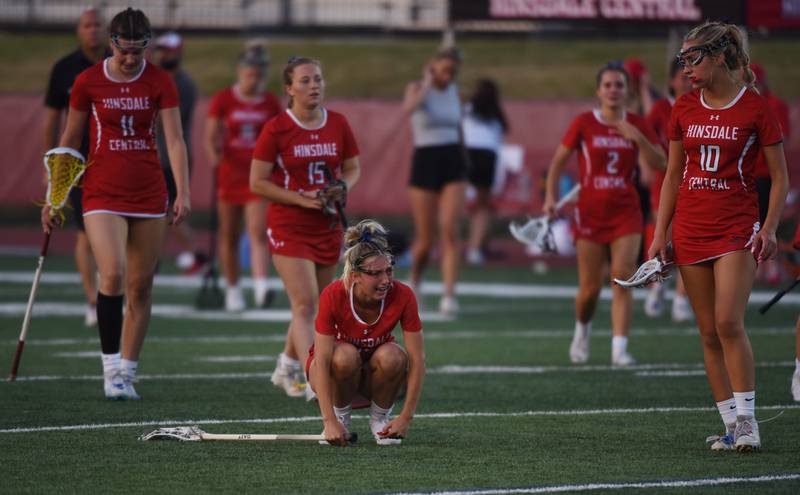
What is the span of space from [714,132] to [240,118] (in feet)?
25.1

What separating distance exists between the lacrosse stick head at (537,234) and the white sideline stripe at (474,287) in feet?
15.7

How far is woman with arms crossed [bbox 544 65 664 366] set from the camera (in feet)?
35.1

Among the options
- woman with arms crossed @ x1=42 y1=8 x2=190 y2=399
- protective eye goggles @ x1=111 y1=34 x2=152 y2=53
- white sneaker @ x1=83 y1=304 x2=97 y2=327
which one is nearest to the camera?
protective eye goggles @ x1=111 y1=34 x2=152 y2=53

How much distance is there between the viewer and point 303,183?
901cm

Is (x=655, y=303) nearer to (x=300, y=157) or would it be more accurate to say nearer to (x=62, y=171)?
(x=300, y=157)

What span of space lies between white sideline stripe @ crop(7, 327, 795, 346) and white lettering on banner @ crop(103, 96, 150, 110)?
3.43m

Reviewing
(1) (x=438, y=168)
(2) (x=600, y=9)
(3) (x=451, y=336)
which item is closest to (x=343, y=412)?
(3) (x=451, y=336)

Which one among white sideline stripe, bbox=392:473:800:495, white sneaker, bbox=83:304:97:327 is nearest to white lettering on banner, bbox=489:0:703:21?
white sneaker, bbox=83:304:97:327

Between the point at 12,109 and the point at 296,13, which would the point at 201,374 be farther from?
the point at 296,13

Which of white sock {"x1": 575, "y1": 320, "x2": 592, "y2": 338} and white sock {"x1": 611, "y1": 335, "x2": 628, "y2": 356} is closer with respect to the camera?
white sock {"x1": 611, "y1": 335, "x2": 628, "y2": 356}

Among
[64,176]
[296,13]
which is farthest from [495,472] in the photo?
[296,13]

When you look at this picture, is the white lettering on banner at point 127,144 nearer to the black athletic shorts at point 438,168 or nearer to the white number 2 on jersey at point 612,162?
the white number 2 on jersey at point 612,162

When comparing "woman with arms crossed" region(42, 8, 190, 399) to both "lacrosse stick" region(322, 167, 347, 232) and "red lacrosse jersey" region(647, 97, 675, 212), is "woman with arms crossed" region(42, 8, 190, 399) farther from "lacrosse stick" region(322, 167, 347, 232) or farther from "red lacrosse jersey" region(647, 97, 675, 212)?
"red lacrosse jersey" region(647, 97, 675, 212)

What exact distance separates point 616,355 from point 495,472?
14.4ft
